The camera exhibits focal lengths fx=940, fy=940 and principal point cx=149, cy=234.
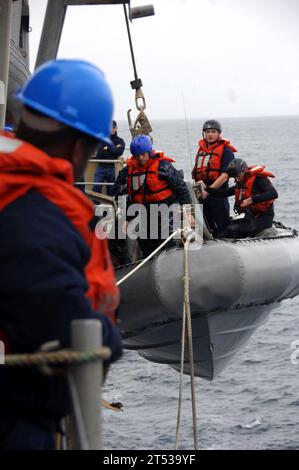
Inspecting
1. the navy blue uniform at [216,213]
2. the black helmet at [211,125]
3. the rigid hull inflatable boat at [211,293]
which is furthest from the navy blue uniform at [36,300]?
the navy blue uniform at [216,213]

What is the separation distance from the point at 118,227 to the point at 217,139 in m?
1.38

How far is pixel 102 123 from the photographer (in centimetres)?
210

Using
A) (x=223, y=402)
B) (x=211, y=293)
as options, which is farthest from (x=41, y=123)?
(x=223, y=402)

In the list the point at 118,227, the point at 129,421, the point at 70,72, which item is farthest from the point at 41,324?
→ the point at 129,421

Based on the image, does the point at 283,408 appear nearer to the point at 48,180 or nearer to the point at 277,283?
the point at 277,283

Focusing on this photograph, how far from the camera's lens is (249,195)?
29.3 feet

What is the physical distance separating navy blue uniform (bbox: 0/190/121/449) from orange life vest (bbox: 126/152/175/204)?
6140 millimetres

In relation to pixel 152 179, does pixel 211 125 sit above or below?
above
